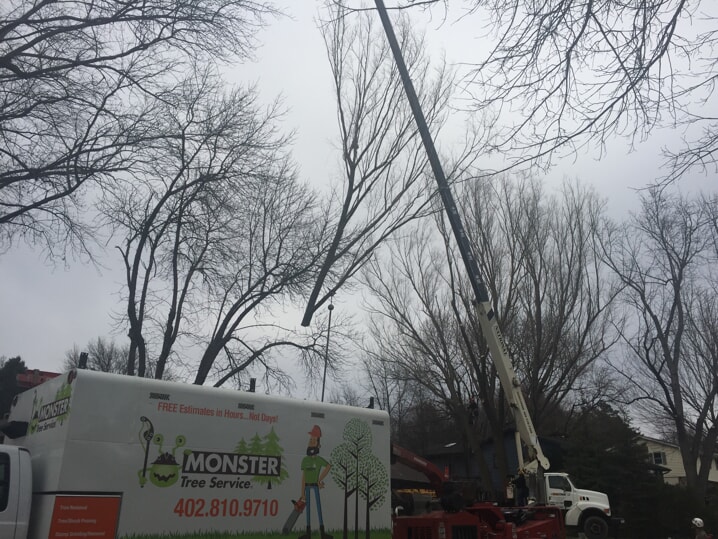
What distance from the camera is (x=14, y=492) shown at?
6832mm

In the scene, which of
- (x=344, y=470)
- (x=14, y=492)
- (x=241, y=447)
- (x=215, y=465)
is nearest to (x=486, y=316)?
(x=344, y=470)

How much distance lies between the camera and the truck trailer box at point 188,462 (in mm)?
6848

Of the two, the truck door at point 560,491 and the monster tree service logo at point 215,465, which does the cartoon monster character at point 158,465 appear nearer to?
the monster tree service logo at point 215,465

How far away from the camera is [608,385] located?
31734 millimetres

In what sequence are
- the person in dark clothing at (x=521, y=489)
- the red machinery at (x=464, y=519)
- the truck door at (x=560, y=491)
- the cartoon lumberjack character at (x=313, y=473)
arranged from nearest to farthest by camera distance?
the cartoon lumberjack character at (x=313, y=473)
the red machinery at (x=464, y=519)
the person in dark clothing at (x=521, y=489)
the truck door at (x=560, y=491)

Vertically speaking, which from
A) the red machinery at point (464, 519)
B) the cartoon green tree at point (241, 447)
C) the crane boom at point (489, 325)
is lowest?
the red machinery at point (464, 519)

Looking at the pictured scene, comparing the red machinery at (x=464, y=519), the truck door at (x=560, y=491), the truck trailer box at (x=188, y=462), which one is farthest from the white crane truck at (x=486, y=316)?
the truck door at (x=560, y=491)

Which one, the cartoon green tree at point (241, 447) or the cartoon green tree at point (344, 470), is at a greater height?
the cartoon green tree at point (241, 447)

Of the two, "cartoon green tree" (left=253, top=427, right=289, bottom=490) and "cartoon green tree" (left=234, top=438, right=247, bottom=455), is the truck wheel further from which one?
"cartoon green tree" (left=234, top=438, right=247, bottom=455)

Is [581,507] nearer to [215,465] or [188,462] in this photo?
[215,465]

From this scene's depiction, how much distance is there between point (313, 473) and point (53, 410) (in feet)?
11.2

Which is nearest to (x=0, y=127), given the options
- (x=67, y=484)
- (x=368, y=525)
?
(x=67, y=484)

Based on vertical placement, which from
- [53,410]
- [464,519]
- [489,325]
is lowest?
[464,519]

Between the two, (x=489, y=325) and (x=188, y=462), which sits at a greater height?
(x=489, y=325)
